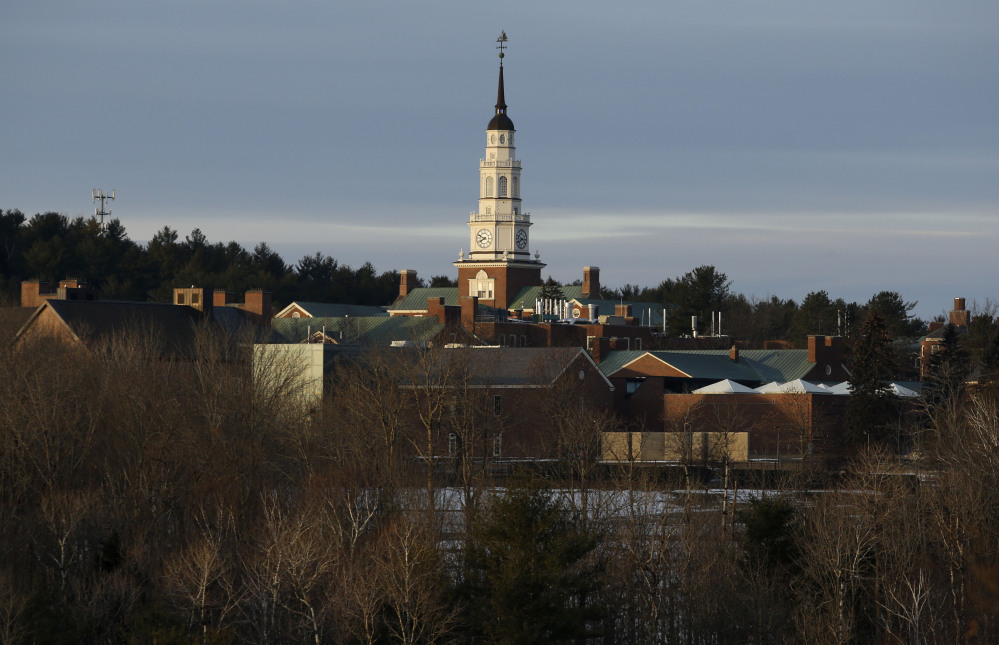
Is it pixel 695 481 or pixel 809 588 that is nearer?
pixel 809 588

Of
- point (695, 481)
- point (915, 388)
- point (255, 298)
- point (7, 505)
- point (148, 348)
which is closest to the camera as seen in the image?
point (7, 505)

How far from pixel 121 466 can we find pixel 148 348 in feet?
66.5

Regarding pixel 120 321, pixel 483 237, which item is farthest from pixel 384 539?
pixel 483 237

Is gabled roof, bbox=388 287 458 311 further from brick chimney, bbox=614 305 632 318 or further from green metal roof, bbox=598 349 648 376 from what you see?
green metal roof, bbox=598 349 648 376

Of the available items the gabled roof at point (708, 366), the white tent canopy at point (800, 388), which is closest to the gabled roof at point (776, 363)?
the gabled roof at point (708, 366)

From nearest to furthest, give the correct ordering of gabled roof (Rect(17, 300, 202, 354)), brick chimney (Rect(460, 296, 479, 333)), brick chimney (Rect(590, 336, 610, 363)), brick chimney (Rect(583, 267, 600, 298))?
gabled roof (Rect(17, 300, 202, 354)) → brick chimney (Rect(590, 336, 610, 363)) → brick chimney (Rect(460, 296, 479, 333)) → brick chimney (Rect(583, 267, 600, 298))

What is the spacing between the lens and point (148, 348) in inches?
2756

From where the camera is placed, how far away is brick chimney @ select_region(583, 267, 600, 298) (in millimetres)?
139250

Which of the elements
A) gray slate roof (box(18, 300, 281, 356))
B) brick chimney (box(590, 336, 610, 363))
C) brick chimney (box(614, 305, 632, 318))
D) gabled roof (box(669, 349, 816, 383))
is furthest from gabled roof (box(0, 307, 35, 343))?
brick chimney (box(614, 305, 632, 318))

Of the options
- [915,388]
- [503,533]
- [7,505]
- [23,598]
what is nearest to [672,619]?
[503,533]

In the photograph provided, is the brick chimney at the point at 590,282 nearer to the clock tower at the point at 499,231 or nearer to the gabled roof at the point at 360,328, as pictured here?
the clock tower at the point at 499,231

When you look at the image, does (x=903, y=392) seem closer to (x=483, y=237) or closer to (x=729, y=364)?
(x=729, y=364)

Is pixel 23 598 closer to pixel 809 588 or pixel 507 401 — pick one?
pixel 809 588

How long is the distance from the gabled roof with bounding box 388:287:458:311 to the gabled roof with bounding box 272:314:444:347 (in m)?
23.4
